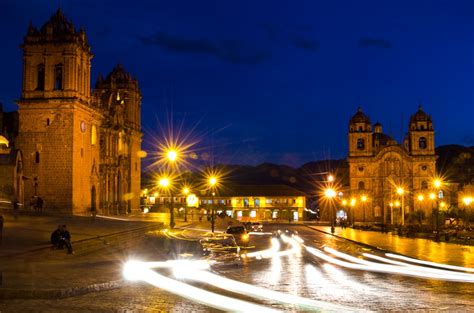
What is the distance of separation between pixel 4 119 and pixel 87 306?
172 feet

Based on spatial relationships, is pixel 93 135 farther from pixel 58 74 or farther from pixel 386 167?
pixel 386 167

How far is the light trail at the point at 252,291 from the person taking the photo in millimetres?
11180

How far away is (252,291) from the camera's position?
42.7 ft

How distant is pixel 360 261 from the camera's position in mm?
20984

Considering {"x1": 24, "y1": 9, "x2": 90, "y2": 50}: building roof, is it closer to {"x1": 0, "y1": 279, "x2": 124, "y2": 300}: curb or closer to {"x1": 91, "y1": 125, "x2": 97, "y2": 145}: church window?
{"x1": 91, "y1": 125, "x2": 97, "y2": 145}: church window

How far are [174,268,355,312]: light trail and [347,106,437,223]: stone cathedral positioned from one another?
73.5 meters

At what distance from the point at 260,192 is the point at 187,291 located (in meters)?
87.3

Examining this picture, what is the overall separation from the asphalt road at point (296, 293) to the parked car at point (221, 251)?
2433 millimetres

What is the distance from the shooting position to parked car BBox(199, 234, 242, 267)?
20231 millimetres

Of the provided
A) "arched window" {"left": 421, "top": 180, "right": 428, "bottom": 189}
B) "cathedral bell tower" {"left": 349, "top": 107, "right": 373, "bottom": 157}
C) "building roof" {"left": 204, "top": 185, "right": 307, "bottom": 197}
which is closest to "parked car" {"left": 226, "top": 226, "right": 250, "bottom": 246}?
Result: "cathedral bell tower" {"left": 349, "top": 107, "right": 373, "bottom": 157}

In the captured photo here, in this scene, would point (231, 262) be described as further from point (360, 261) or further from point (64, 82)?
point (64, 82)

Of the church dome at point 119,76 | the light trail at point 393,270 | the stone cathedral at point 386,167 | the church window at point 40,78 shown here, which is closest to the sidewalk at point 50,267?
the light trail at point 393,270

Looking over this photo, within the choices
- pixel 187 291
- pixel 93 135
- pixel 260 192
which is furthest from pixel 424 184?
pixel 187 291

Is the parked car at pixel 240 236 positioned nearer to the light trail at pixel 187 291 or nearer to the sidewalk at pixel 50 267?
the sidewalk at pixel 50 267
